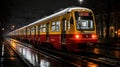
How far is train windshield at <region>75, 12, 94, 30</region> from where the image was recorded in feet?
68.7

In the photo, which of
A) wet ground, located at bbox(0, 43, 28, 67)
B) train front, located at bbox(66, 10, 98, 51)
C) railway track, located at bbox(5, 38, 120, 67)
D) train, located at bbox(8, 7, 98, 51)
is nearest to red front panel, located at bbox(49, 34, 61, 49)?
train, located at bbox(8, 7, 98, 51)

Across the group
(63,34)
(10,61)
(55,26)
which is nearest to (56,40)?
(55,26)

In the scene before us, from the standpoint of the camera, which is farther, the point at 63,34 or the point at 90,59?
the point at 63,34

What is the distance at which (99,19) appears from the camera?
55.2 metres

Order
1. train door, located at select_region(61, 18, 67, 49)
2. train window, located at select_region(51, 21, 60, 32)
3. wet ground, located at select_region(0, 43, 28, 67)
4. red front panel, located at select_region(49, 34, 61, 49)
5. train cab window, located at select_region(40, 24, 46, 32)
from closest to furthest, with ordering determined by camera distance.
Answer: wet ground, located at select_region(0, 43, 28, 67)
train door, located at select_region(61, 18, 67, 49)
red front panel, located at select_region(49, 34, 61, 49)
train window, located at select_region(51, 21, 60, 32)
train cab window, located at select_region(40, 24, 46, 32)

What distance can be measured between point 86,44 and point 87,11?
9.05 ft

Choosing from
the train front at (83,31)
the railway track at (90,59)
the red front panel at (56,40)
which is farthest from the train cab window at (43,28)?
the railway track at (90,59)

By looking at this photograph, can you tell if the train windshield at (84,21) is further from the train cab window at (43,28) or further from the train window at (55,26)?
the train cab window at (43,28)

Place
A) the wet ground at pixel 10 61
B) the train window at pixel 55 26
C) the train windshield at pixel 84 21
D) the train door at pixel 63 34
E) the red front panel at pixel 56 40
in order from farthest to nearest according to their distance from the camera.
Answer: the train window at pixel 55 26
the red front panel at pixel 56 40
the train door at pixel 63 34
the train windshield at pixel 84 21
the wet ground at pixel 10 61

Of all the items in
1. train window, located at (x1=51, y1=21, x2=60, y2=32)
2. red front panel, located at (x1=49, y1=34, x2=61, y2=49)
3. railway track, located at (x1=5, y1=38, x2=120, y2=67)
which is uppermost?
train window, located at (x1=51, y1=21, x2=60, y2=32)

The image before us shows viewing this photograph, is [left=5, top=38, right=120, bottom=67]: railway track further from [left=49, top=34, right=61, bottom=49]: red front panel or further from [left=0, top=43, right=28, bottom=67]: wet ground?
[left=49, top=34, right=61, bottom=49]: red front panel

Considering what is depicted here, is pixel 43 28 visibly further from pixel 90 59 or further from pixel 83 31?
pixel 90 59

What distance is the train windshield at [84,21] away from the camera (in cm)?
2095

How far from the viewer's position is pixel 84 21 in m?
21.1
